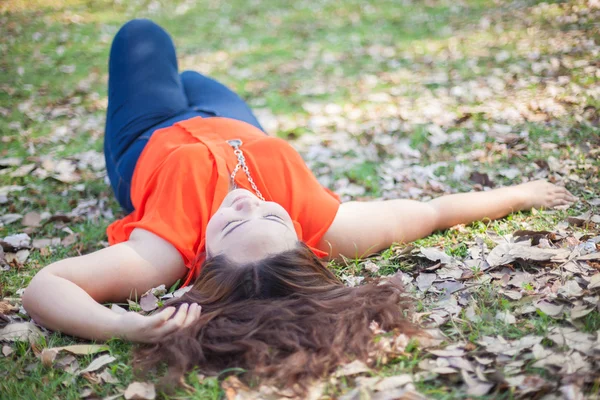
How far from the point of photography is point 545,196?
13.0ft

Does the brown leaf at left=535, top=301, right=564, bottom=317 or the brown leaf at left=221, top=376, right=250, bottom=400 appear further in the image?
the brown leaf at left=535, top=301, right=564, bottom=317

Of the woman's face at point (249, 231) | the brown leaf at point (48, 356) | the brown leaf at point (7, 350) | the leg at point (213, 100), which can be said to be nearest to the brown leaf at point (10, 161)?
the leg at point (213, 100)

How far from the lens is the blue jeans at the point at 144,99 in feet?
14.3

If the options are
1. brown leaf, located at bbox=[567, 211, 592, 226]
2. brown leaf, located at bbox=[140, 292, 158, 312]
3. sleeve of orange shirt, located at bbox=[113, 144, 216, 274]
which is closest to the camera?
brown leaf, located at bbox=[140, 292, 158, 312]

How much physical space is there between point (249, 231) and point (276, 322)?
1.70 ft

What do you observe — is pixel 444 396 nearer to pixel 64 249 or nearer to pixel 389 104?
pixel 64 249

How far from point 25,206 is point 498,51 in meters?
6.82

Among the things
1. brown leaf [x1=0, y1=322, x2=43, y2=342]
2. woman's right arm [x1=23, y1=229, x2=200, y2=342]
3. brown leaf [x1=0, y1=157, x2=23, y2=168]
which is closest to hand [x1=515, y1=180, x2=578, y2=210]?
woman's right arm [x1=23, y1=229, x2=200, y2=342]

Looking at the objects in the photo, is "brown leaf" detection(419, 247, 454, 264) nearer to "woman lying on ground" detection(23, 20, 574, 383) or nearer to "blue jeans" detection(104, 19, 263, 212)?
"woman lying on ground" detection(23, 20, 574, 383)

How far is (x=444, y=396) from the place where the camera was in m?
2.26

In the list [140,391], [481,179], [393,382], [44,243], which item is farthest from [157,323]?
[481,179]

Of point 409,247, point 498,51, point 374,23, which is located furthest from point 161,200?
point 374,23

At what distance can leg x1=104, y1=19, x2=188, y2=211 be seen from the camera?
438 centimetres

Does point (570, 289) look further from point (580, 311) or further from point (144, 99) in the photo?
point (144, 99)
